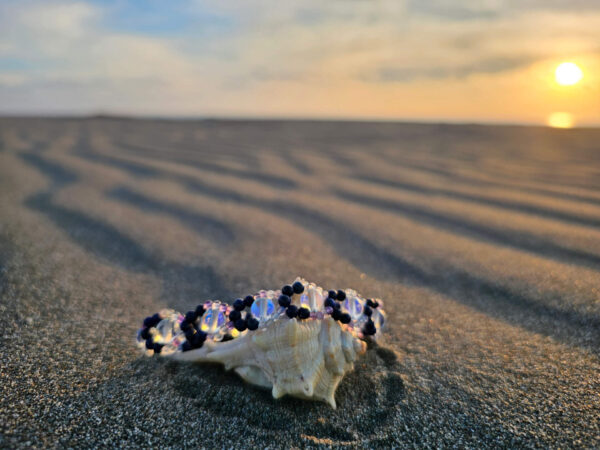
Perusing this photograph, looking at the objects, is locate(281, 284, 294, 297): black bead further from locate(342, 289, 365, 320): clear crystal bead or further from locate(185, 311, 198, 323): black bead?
locate(185, 311, 198, 323): black bead

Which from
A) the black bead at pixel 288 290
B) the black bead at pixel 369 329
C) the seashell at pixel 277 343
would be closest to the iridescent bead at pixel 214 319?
the seashell at pixel 277 343

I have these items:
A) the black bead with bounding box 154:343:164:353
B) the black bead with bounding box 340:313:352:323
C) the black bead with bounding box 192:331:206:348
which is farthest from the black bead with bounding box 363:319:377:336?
the black bead with bounding box 154:343:164:353

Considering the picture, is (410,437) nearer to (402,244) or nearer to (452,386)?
(452,386)

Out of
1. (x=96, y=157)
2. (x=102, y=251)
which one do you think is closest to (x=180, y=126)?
(x=96, y=157)

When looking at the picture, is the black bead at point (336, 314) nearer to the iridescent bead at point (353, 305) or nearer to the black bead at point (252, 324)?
the iridescent bead at point (353, 305)

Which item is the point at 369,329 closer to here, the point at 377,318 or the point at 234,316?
the point at 377,318
